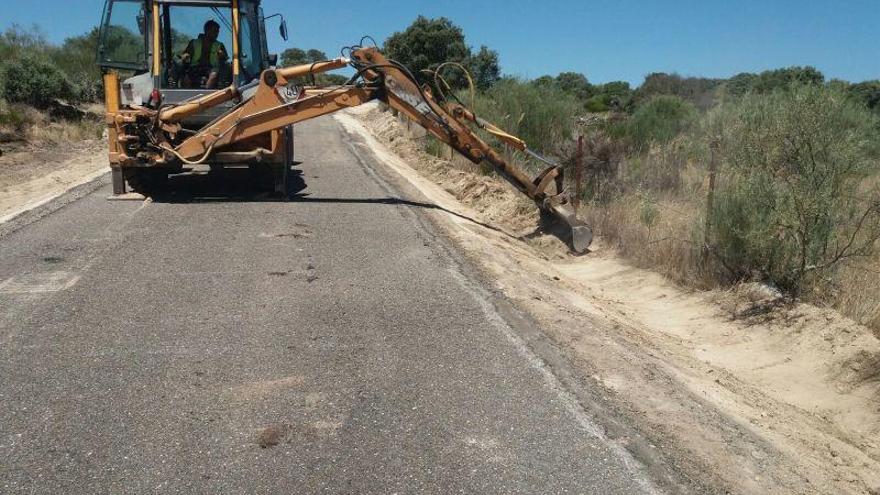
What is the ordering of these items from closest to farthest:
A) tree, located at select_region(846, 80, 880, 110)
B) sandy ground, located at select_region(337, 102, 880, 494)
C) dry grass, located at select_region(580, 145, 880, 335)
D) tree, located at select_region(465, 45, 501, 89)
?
1. sandy ground, located at select_region(337, 102, 880, 494)
2. dry grass, located at select_region(580, 145, 880, 335)
3. tree, located at select_region(846, 80, 880, 110)
4. tree, located at select_region(465, 45, 501, 89)

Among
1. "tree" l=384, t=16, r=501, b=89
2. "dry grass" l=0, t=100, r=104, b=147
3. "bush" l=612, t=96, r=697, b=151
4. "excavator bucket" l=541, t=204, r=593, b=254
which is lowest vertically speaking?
"excavator bucket" l=541, t=204, r=593, b=254

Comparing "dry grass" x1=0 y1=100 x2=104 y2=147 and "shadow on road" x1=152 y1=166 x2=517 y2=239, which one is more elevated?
"dry grass" x1=0 y1=100 x2=104 y2=147

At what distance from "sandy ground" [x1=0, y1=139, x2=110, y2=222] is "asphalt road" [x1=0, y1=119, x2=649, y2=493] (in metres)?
4.67

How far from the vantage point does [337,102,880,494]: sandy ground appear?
4.80 metres

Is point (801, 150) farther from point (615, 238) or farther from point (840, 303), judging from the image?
point (615, 238)

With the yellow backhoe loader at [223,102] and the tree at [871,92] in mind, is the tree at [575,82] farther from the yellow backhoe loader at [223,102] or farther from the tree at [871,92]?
the yellow backhoe loader at [223,102]

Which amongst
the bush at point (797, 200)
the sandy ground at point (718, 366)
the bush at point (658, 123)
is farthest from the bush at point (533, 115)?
the bush at point (797, 200)

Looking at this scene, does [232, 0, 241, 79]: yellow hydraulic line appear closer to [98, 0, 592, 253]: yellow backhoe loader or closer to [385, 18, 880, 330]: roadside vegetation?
[98, 0, 592, 253]: yellow backhoe loader

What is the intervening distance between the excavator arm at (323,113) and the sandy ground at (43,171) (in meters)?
2.62

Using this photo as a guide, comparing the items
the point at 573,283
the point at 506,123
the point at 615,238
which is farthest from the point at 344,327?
the point at 506,123

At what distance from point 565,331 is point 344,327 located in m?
1.91

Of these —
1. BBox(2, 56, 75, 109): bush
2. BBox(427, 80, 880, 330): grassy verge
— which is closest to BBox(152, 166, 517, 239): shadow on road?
BBox(427, 80, 880, 330): grassy verge

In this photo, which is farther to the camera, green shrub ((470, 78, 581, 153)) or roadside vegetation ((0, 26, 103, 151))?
roadside vegetation ((0, 26, 103, 151))

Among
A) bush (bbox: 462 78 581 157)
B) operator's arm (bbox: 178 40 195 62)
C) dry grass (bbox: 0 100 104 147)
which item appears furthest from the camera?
dry grass (bbox: 0 100 104 147)
